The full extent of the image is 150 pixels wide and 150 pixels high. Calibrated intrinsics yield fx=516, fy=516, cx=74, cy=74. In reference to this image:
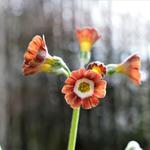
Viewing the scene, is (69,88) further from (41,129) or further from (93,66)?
(41,129)

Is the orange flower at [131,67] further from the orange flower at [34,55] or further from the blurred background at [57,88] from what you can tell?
the blurred background at [57,88]

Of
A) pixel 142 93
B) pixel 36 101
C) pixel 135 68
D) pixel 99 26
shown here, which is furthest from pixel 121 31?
pixel 135 68

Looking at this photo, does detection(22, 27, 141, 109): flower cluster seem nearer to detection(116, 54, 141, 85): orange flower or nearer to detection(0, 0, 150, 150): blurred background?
detection(116, 54, 141, 85): orange flower

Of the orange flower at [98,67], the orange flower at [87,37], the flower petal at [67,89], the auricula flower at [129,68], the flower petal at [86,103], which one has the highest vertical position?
the orange flower at [87,37]

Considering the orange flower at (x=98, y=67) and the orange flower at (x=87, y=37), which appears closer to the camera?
the orange flower at (x=98, y=67)

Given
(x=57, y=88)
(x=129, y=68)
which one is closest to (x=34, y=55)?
(x=129, y=68)

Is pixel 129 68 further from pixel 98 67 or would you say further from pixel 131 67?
pixel 98 67

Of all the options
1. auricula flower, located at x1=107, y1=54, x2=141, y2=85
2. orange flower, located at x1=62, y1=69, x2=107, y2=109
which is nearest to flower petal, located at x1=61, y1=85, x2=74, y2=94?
orange flower, located at x1=62, y1=69, x2=107, y2=109

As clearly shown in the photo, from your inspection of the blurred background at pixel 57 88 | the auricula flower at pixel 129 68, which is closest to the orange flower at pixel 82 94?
the auricula flower at pixel 129 68
